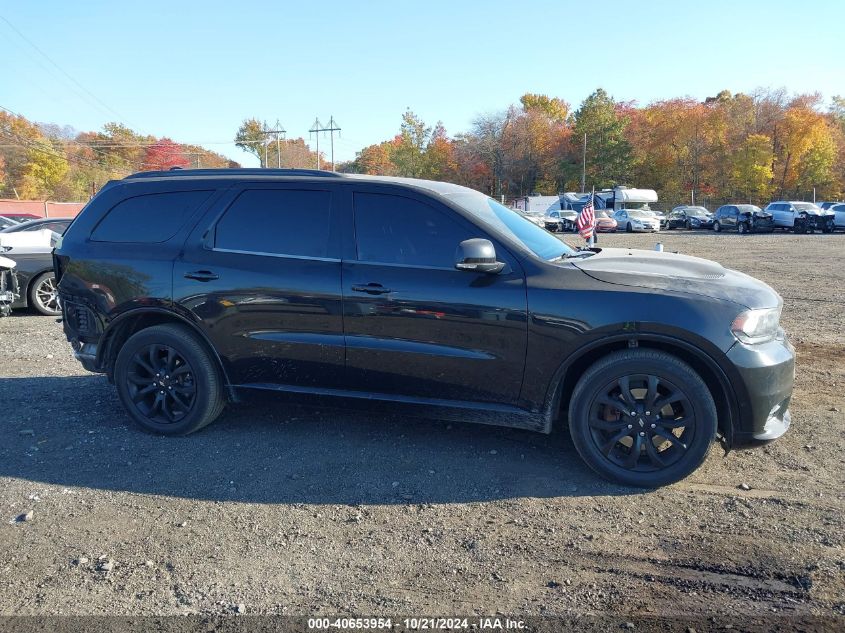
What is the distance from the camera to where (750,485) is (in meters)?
3.91

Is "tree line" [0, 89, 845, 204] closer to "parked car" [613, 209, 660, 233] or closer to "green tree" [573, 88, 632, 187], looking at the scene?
"green tree" [573, 88, 632, 187]

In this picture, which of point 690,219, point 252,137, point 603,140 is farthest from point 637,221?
point 252,137

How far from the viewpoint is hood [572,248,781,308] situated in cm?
379

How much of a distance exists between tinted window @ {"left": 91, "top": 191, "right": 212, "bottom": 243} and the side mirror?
2.09 meters

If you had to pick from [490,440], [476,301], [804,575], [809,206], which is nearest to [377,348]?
[476,301]

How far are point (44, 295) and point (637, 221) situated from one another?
39645mm

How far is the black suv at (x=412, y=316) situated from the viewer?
3779 millimetres

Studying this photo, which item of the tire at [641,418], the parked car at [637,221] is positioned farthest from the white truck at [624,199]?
the tire at [641,418]

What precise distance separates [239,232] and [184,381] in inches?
46.3

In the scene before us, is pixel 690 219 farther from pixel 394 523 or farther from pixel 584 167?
pixel 394 523

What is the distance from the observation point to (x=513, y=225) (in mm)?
4555

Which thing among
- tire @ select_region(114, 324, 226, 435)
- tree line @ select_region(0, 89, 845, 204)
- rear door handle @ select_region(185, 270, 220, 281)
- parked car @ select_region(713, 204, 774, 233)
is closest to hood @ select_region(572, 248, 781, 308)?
rear door handle @ select_region(185, 270, 220, 281)

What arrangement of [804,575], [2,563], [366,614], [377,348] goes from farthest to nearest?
1. [377,348]
2. [2,563]
3. [804,575]
4. [366,614]

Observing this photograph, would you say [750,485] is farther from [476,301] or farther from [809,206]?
[809,206]
